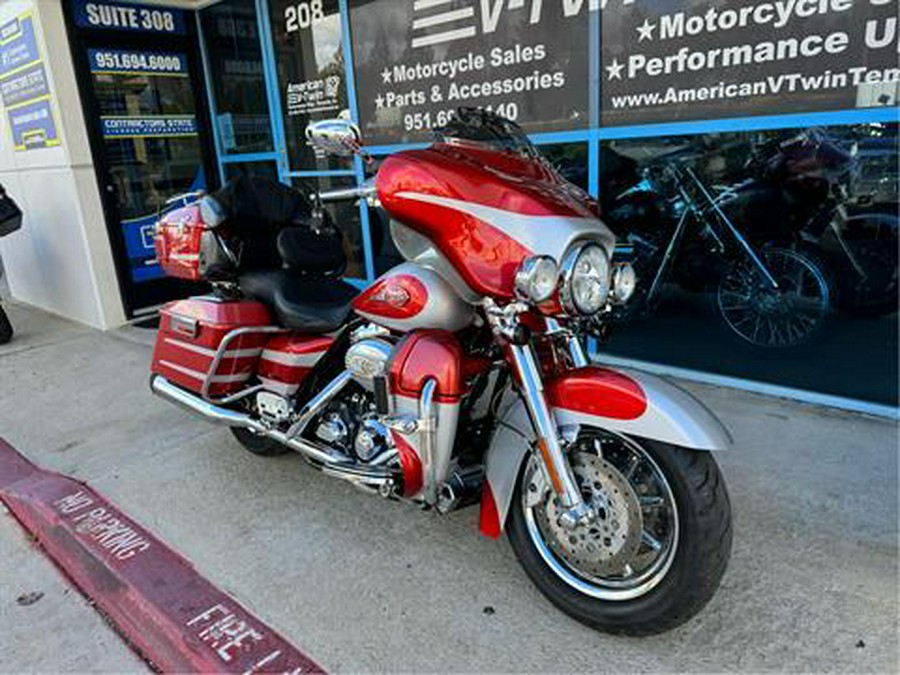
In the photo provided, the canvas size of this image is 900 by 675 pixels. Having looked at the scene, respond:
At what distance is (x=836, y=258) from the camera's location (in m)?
3.37

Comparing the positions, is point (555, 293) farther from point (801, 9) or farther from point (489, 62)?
point (489, 62)

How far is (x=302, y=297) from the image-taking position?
8.87 ft

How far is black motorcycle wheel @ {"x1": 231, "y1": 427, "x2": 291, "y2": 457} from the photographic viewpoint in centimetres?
313

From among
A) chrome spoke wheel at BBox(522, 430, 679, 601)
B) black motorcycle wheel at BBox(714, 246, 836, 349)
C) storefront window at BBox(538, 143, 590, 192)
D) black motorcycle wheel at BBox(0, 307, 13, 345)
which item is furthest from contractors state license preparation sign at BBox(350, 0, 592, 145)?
black motorcycle wheel at BBox(0, 307, 13, 345)

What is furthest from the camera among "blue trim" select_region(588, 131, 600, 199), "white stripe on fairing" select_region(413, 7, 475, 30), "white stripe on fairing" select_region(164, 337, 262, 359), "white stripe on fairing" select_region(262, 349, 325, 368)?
"white stripe on fairing" select_region(413, 7, 475, 30)

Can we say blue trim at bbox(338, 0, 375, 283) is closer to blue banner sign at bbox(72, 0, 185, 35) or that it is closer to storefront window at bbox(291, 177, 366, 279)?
storefront window at bbox(291, 177, 366, 279)

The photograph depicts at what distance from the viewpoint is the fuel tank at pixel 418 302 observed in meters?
2.02

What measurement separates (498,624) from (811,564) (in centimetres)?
111

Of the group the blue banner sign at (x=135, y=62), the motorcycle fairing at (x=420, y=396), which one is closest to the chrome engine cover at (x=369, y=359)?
the motorcycle fairing at (x=420, y=396)

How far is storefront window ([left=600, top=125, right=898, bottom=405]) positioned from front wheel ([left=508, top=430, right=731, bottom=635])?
2117 mm

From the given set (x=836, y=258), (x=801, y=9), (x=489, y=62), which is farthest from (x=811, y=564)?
(x=489, y=62)

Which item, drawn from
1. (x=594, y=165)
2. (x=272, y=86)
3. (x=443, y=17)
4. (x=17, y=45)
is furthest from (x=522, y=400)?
(x=17, y=45)

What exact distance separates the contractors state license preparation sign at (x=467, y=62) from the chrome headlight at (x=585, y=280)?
2441mm

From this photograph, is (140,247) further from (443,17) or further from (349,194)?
(349,194)
